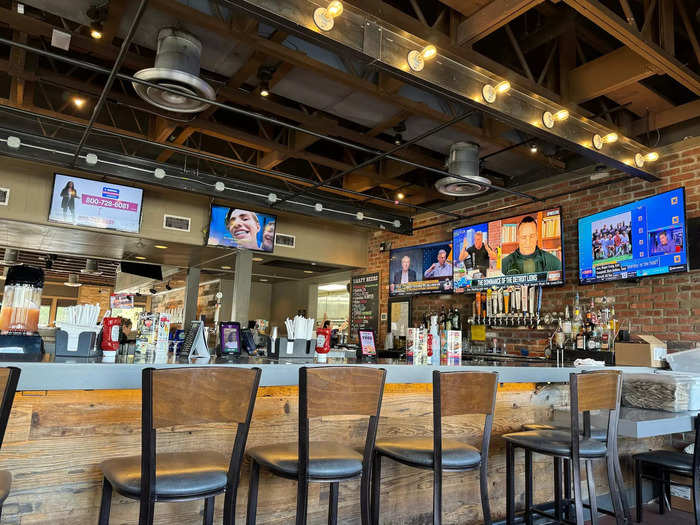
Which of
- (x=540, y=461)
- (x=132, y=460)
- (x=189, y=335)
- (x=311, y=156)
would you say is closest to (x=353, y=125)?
(x=311, y=156)

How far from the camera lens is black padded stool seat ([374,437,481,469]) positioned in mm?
2150

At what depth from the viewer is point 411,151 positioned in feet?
18.5

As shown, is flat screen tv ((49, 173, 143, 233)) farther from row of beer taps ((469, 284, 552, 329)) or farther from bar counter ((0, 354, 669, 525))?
row of beer taps ((469, 284, 552, 329))

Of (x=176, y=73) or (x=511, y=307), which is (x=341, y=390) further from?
(x=511, y=307)

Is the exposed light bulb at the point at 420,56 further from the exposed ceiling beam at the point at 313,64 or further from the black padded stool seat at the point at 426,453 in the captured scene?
the black padded stool seat at the point at 426,453

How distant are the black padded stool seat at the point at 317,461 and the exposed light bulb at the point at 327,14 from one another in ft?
7.17

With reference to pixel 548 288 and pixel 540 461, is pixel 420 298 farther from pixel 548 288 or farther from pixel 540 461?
pixel 540 461

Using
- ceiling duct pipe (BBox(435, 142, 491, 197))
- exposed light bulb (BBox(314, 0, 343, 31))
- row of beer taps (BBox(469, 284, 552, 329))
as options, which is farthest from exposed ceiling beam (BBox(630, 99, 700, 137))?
exposed light bulb (BBox(314, 0, 343, 31))

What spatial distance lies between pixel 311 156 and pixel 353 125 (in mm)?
580

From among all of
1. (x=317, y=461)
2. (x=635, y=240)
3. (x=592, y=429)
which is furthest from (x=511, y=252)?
(x=317, y=461)

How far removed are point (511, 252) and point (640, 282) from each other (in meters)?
1.45

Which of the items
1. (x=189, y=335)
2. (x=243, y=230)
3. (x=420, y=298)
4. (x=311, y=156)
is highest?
(x=311, y=156)

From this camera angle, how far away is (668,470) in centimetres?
327

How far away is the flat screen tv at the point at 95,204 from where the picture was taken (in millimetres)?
5781
